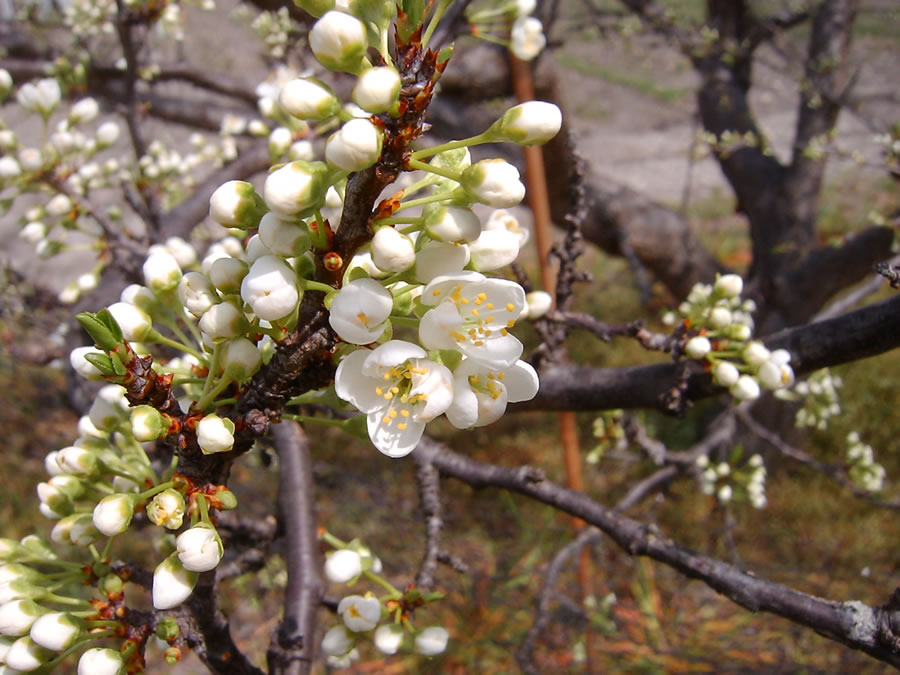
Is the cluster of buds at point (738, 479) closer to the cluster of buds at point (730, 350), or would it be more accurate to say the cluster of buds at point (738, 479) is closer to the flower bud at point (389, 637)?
the cluster of buds at point (730, 350)

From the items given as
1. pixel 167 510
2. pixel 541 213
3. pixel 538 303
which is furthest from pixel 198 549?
pixel 541 213

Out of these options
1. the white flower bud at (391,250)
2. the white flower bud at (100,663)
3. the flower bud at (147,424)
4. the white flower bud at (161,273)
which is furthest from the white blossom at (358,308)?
the white flower bud at (100,663)

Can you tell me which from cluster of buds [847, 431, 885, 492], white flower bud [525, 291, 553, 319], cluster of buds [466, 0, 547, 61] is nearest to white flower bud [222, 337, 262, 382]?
white flower bud [525, 291, 553, 319]

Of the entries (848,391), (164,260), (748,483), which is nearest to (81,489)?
(164,260)

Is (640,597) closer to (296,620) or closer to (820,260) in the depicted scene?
(820,260)

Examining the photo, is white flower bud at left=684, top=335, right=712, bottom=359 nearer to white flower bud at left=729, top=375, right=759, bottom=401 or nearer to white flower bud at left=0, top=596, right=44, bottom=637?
white flower bud at left=729, top=375, right=759, bottom=401

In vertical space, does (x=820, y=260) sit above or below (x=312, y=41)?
below
